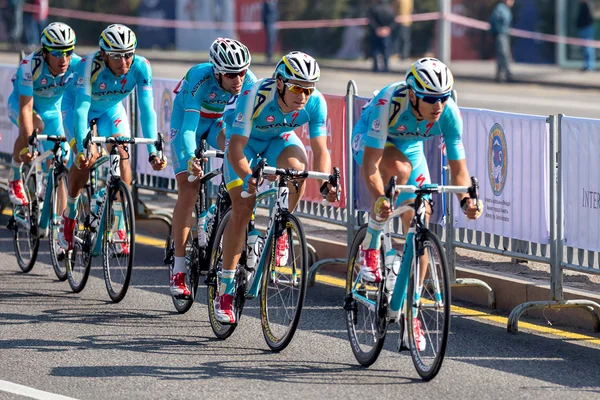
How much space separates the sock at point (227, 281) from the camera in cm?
849

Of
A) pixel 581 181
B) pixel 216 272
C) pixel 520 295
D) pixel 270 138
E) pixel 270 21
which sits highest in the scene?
pixel 270 21

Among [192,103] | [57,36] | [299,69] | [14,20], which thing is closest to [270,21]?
[14,20]

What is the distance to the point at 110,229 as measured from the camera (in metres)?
9.77

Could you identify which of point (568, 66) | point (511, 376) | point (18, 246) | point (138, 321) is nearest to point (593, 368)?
point (511, 376)

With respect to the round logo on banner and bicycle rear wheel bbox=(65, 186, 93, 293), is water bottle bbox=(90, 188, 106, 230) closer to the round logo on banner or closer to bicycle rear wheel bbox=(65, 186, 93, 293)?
bicycle rear wheel bbox=(65, 186, 93, 293)

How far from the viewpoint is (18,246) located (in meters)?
11.2

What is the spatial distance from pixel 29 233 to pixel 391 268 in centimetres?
440

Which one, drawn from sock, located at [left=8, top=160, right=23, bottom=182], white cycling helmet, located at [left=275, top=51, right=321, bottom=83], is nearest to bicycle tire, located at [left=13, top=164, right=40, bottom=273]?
sock, located at [left=8, top=160, right=23, bottom=182]

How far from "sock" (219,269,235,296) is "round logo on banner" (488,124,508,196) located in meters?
2.33

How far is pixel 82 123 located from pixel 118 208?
2.37 ft

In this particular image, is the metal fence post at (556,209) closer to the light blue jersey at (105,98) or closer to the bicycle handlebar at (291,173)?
the bicycle handlebar at (291,173)

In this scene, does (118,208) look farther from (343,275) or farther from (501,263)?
(501,263)

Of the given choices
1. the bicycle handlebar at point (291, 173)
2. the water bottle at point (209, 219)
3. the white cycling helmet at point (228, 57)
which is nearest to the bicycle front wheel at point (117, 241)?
the water bottle at point (209, 219)

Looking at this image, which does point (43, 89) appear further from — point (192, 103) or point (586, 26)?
point (586, 26)
